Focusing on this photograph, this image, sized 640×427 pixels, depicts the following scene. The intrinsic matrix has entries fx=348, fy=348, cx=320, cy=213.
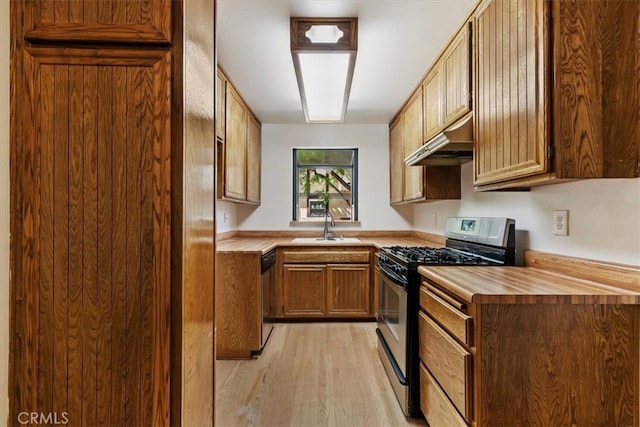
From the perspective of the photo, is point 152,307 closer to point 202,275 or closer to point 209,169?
point 202,275

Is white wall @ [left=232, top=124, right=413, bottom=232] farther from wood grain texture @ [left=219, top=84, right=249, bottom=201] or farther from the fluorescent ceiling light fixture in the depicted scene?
the fluorescent ceiling light fixture

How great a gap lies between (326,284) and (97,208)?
9.58 ft

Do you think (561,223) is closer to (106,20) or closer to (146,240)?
(146,240)

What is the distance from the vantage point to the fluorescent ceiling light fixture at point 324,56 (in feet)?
6.84

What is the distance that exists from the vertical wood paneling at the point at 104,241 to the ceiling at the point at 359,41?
1165mm

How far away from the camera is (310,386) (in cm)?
240

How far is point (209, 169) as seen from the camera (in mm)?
1378

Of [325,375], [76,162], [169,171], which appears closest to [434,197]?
[325,375]

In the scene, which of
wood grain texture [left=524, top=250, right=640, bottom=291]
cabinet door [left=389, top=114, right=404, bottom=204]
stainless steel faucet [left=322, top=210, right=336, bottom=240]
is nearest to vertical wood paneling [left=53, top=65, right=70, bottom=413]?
wood grain texture [left=524, top=250, right=640, bottom=291]

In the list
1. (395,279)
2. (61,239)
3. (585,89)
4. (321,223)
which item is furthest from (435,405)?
(321,223)

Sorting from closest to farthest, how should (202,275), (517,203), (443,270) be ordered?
(202,275) → (443,270) → (517,203)
